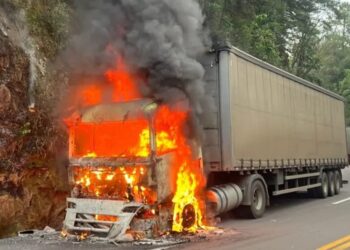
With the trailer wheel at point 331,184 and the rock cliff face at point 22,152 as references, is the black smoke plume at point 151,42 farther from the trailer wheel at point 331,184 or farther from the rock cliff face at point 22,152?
the trailer wheel at point 331,184

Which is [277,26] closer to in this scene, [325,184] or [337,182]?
[337,182]

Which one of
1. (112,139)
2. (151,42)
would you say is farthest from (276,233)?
(151,42)

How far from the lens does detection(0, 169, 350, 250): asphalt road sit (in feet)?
28.0

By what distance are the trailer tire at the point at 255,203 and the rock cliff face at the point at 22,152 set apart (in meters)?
4.41

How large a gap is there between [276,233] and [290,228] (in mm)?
813

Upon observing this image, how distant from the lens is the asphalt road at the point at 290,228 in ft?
28.2

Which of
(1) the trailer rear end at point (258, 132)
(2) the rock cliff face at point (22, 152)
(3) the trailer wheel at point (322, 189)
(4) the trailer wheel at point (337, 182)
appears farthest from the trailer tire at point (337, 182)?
(2) the rock cliff face at point (22, 152)

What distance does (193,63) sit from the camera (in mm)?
10102

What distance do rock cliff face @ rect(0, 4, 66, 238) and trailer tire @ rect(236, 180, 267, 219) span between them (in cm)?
441

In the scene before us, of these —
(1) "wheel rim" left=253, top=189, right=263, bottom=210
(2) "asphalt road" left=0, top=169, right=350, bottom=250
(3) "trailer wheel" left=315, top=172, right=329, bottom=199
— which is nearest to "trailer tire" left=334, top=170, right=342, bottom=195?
(3) "trailer wheel" left=315, top=172, right=329, bottom=199

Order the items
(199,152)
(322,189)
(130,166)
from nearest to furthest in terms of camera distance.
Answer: (130,166), (199,152), (322,189)

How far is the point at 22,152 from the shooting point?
11586 mm

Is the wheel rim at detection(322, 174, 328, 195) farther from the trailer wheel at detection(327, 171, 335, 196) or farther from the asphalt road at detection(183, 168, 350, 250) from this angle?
the asphalt road at detection(183, 168, 350, 250)

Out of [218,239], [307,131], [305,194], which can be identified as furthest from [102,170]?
[305,194]
